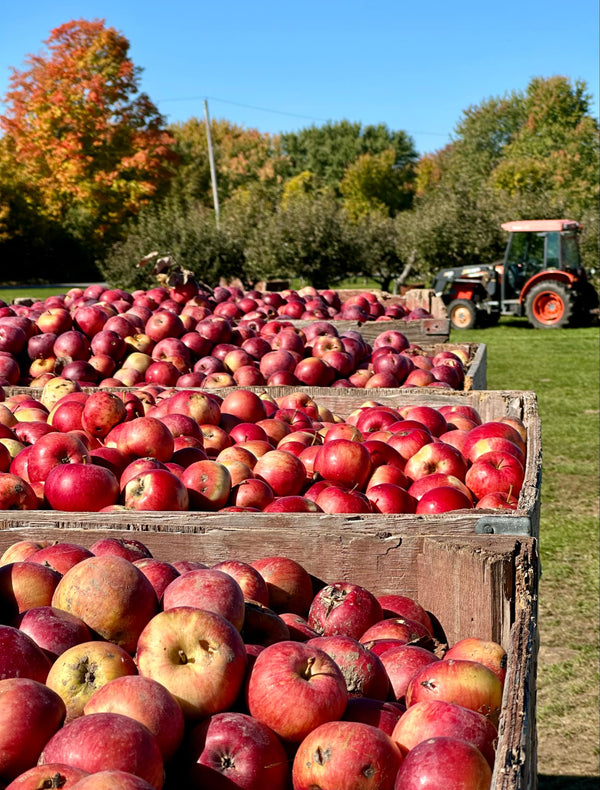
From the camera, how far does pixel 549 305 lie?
2052 centimetres

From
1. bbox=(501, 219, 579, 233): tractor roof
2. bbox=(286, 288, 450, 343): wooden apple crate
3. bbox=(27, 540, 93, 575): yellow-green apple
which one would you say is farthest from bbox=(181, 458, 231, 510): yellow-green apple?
bbox=(501, 219, 579, 233): tractor roof

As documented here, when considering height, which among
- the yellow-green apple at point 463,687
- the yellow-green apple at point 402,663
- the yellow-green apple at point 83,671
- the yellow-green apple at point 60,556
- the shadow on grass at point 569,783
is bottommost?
the shadow on grass at point 569,783

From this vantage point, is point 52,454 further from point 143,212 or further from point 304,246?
point 143,212

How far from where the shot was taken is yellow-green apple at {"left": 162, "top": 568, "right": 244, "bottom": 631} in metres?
1.58

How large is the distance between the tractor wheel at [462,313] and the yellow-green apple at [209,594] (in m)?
19.1

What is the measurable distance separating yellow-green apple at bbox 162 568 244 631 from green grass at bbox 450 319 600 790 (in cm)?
235

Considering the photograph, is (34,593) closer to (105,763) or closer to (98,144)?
(105,763)

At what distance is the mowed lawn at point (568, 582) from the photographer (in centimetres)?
355

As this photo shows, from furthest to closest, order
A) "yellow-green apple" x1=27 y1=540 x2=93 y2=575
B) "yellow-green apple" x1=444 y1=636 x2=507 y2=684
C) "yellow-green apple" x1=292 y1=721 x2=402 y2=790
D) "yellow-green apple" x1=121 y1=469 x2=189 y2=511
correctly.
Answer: "yellow-green apple" x1=121 y1=469 x2=189 y2=511, "yellow-green apple" x1=27 y1=540 x2=93 y2=575, "yellow-green apple" x1=444 y1=636 x2=507 y2=684, "yellow-green apple" x1=292 y1=721 x2=402 y2=790

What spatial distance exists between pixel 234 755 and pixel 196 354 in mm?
4065

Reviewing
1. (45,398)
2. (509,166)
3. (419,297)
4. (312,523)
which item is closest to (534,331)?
(419,297)

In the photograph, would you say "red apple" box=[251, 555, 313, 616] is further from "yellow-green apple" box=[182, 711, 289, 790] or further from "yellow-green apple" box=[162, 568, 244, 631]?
"yellow-green apple" box=[182, 711, 289, 790]

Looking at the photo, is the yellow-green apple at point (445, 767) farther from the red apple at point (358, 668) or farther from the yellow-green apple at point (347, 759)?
the red apple at point (358, 668)

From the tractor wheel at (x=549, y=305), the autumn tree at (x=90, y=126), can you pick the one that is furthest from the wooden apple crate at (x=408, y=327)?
the autumn tree at (x=90, y=126)
